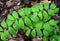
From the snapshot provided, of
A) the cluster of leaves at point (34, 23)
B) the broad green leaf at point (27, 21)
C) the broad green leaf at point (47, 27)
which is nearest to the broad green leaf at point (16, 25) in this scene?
the cluster of leaves at point (34, 23)

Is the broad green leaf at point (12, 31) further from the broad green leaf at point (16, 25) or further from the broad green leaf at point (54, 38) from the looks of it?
the broad green leaf at point (54, 38)

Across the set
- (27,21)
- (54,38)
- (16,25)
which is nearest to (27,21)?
(27,21)

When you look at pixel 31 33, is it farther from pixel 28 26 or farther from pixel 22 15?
pixel 22 15

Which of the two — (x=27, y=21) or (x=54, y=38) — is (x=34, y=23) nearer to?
(x=27, y=21)

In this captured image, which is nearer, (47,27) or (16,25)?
(47,27)

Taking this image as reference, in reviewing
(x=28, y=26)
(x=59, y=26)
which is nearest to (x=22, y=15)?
(x=28, y=26)

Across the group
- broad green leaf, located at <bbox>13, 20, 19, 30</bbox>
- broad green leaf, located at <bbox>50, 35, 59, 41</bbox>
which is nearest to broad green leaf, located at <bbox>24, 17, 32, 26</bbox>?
broad green leaf, located at <bbox>13, 20, 19, 30</bbox>

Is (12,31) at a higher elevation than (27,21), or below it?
below

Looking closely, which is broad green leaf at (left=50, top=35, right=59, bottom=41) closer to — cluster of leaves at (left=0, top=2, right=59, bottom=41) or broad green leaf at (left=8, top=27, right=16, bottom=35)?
cluster of leaves at (left=0, top=2, right=59, bottom=41)
